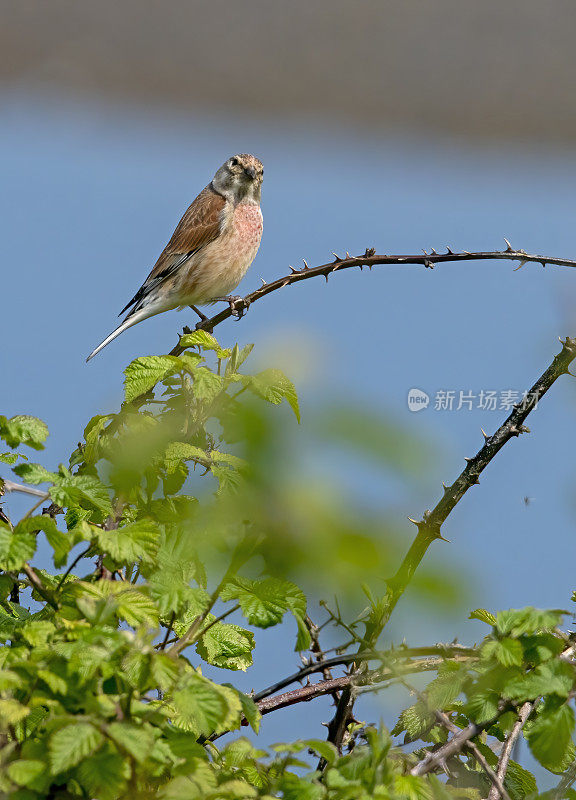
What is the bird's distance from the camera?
3.72 m

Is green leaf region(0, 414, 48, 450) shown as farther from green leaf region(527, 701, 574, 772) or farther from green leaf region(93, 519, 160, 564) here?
green leaf region(527, 701, 574, 772)

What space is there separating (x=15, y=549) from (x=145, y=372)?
12.0 inches

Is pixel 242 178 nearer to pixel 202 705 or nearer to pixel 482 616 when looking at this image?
pixel 482 616

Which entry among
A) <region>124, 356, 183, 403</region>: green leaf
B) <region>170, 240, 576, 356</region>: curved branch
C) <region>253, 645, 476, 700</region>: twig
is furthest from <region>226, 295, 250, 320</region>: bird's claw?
<region>253, 645, 476, 700</region>: twig

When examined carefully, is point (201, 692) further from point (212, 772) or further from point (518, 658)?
point (518, 658)

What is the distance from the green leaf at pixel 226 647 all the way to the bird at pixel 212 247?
7.61 ft

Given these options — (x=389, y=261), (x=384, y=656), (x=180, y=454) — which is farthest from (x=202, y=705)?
(x=389, y=261)

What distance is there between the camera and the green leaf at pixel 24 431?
1152 mm

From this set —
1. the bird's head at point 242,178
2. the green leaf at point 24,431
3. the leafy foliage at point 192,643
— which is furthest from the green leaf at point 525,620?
the bird's head at point 242,178

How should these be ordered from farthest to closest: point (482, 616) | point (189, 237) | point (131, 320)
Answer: point (189, 237) → point (131, 320) → point (482, 616)

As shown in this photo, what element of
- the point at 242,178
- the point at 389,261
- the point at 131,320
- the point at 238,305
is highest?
the point at 242,178

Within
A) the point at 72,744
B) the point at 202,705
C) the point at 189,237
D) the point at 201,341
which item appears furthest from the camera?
the point at 189,237

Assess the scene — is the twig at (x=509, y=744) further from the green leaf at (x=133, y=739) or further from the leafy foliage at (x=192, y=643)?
the green leaf at (x=133, y=739)

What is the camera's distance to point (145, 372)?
4.03 ft
